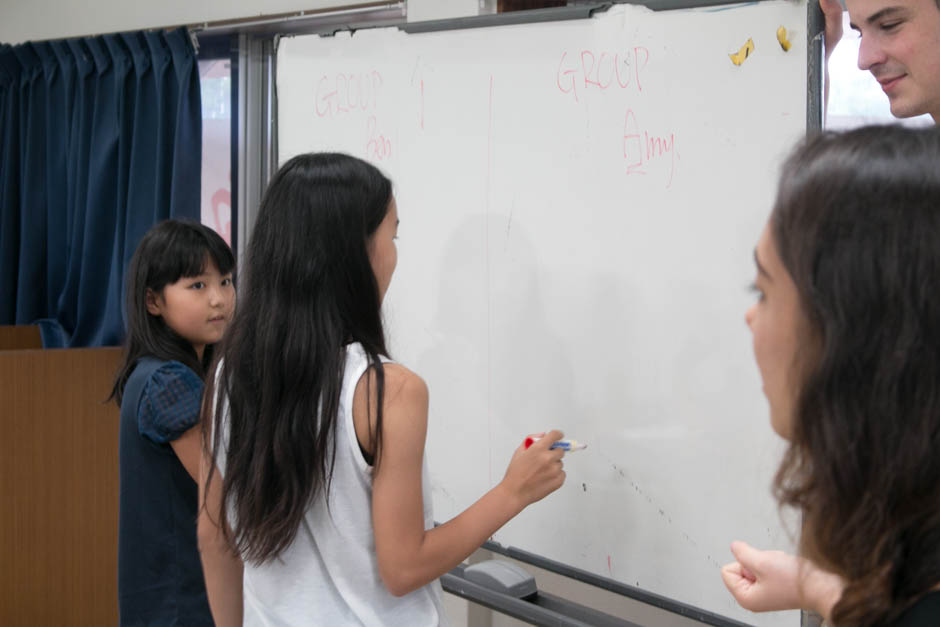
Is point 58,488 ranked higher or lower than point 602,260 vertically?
lower

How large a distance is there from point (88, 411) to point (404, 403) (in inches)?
79.1

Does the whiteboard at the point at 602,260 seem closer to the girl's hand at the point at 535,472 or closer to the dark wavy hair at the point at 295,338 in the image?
the girl's hand at the point at 535,472

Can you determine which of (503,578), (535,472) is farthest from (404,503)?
(503,578)

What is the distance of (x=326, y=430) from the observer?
3.96 ft

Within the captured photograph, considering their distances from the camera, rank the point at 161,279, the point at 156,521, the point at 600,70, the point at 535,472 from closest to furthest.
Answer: the point at 535,472
the point at 600,70
the point at 156,521
the point at 161,279

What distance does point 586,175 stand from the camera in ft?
5.44

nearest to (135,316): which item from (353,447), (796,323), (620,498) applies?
(353,447)

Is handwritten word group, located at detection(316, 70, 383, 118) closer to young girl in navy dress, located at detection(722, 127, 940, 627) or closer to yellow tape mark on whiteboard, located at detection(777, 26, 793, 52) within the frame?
yellow tape mark on whiteboard, located at detection(777, 26, 793, 52)

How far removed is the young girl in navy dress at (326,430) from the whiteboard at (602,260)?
0.39 m

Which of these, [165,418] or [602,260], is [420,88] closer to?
[602,260]

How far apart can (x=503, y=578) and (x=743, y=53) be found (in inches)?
39.8

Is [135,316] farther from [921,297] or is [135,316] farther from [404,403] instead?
[921,297]

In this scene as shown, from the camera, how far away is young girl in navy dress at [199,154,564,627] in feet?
3.97

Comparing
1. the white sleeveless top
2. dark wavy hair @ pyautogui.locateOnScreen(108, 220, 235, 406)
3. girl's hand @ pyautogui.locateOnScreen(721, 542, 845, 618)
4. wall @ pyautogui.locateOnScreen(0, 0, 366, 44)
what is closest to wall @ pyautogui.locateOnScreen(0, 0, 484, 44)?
wall @ pyautogui.locateOnScreen(0, 0, 366, 44)
